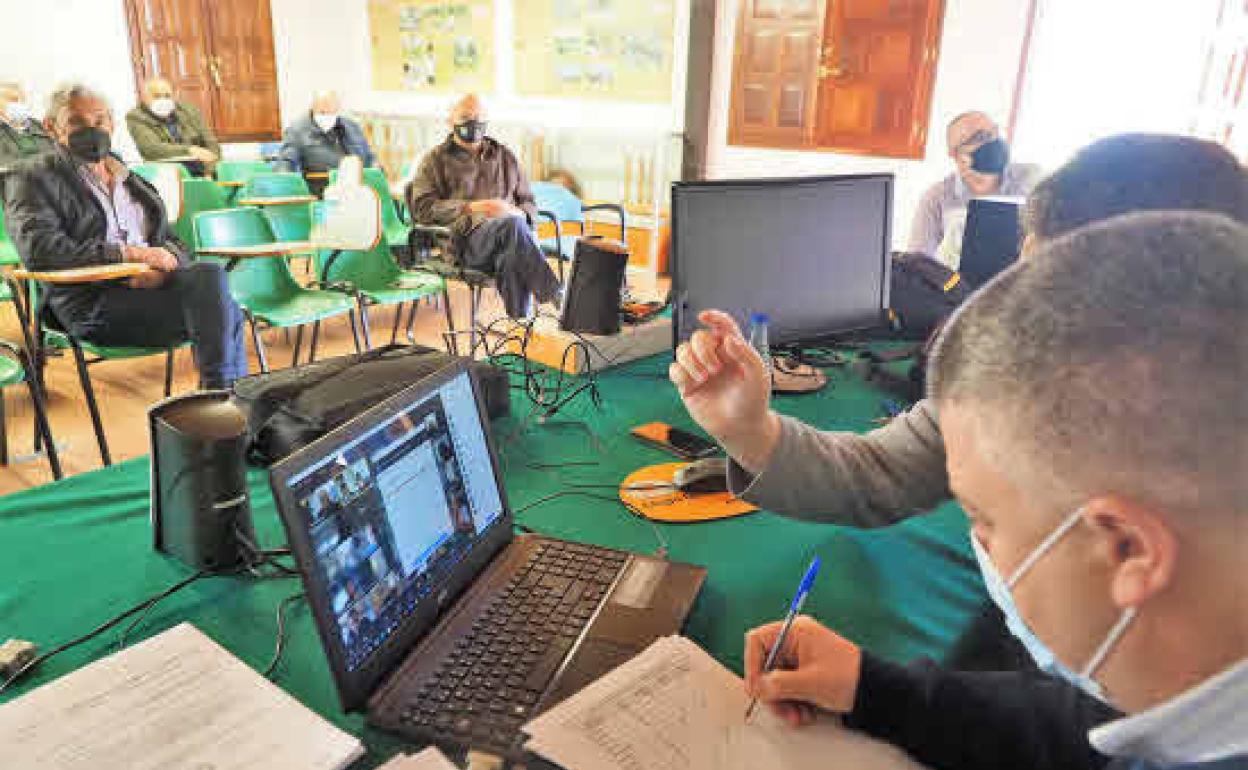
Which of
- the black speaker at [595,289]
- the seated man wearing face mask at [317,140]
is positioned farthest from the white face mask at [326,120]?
the black speaker at [595,289]

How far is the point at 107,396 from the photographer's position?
3338 mm

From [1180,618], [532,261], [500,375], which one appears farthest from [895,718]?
[532,261]

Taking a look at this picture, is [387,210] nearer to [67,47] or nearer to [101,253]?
[101,253]

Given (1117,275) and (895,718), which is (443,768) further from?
(1117,275)

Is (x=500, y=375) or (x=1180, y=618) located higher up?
(x=1180, y=618)

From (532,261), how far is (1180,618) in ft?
11.2

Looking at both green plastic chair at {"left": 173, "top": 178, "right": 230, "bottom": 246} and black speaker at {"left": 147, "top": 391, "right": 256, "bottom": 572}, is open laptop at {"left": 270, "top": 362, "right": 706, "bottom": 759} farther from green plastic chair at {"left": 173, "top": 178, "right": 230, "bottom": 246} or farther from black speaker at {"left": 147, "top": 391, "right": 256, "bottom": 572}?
green plastic chair at {"left": 173, "top": 178, "right": 230, "bottom": 246}

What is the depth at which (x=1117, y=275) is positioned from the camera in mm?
446

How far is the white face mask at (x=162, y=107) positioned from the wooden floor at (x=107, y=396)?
1863mm

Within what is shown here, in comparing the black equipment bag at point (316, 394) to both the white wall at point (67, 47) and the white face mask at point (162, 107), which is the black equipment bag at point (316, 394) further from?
the white face mask at point (162, 107)

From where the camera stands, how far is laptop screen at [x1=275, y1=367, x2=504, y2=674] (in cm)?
73

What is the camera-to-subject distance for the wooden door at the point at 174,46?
617 cm

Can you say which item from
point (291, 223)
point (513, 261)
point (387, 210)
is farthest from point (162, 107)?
point (513, 261)

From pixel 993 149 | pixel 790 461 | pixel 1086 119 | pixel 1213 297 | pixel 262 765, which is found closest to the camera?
pixel 1213 297
